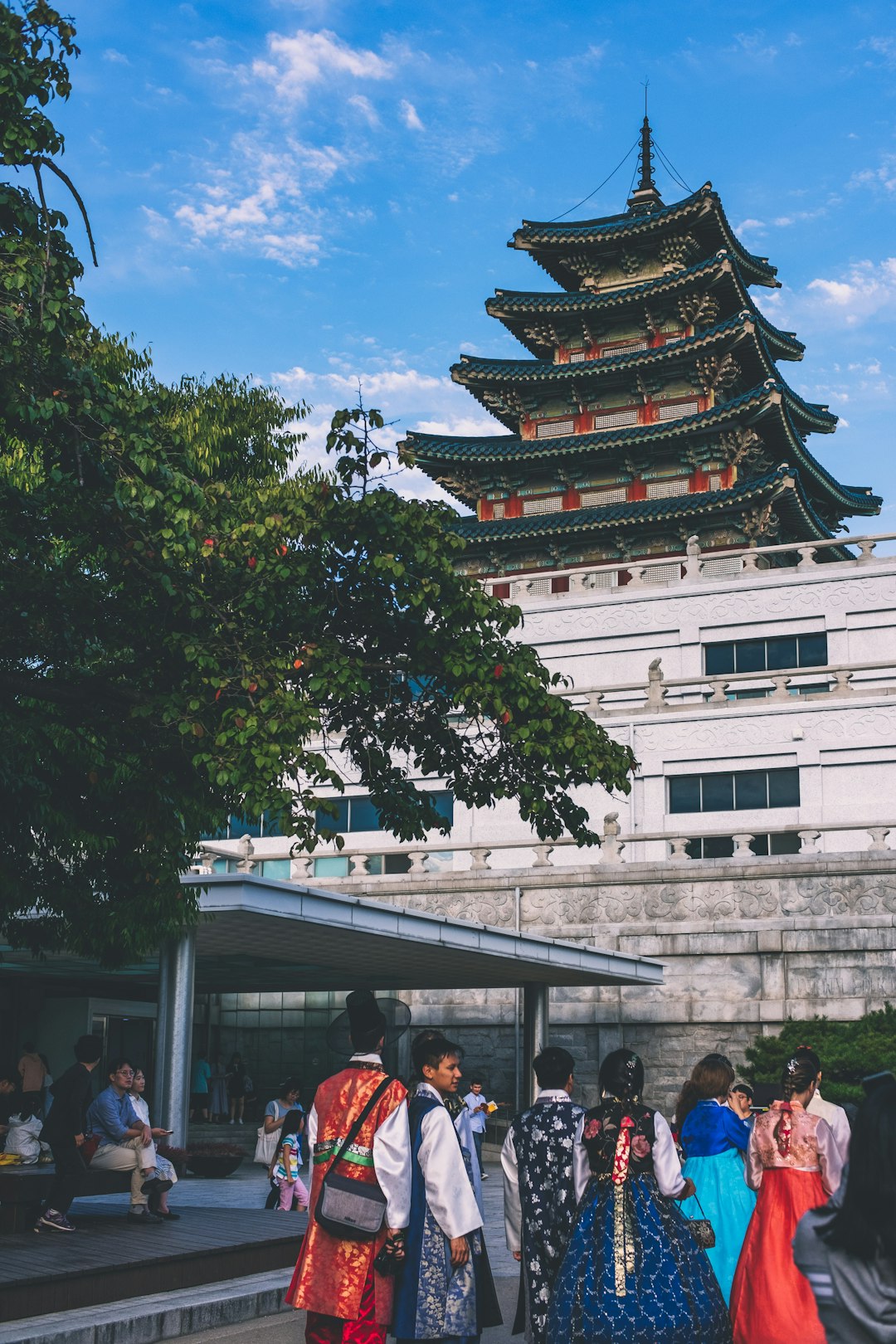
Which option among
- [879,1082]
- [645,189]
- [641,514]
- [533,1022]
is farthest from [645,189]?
[879,1082]

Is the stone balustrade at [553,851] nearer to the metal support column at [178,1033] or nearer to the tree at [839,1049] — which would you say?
the tree at [839,1049]

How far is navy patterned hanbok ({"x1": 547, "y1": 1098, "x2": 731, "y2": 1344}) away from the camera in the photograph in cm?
565

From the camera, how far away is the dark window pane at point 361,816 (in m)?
32.7

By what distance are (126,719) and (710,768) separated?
73.8 ft

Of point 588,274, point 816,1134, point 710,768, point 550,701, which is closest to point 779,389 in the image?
point 588,274

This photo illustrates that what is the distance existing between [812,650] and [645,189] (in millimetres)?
17980

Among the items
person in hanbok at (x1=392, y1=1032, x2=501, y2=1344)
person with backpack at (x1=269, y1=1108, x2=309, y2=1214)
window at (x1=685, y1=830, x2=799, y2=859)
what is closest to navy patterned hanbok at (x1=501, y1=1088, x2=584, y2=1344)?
person in hanbok at (x1=392, y1=1032, x2=501, y2=1344)

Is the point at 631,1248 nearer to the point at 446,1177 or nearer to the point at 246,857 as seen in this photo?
the point at 446,1177

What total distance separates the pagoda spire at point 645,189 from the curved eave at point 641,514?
10.3m

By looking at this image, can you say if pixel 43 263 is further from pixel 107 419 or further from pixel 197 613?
pixel 197 613

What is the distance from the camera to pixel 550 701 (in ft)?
31.6

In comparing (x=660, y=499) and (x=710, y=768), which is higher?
(x=660, y=499)

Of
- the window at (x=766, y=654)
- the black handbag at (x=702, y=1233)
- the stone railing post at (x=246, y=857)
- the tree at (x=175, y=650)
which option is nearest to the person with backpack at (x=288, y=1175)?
the tree at (x=175, y=650)

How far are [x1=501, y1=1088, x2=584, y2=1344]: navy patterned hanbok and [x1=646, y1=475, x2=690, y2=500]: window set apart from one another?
31378 mm
